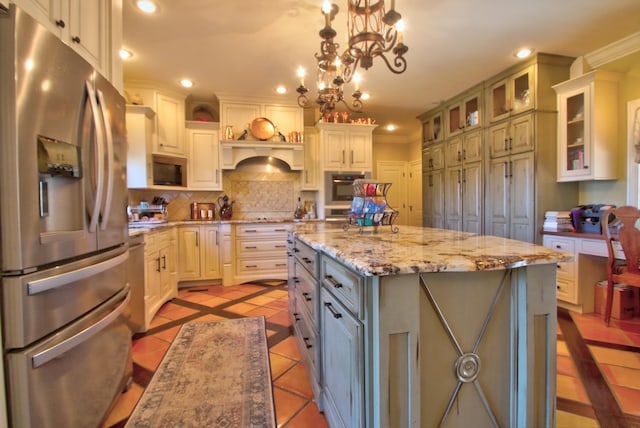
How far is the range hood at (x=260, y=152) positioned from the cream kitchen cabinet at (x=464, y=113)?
2.28 metres

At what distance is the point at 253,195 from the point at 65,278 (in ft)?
11.6

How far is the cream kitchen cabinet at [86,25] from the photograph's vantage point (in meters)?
1.32

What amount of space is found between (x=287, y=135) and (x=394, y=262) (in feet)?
12.5

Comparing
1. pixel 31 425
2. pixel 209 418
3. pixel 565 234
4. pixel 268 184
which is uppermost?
pixel 268 184

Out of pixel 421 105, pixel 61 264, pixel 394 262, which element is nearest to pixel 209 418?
pixel 61 264

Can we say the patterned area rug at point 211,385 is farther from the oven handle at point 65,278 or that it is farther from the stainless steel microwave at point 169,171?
the stainless steel microwave at point 169,171

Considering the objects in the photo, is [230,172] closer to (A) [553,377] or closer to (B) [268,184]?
(B) [268,184]

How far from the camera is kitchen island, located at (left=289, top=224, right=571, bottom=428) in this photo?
937 mm

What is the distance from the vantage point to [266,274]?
414 centimetres

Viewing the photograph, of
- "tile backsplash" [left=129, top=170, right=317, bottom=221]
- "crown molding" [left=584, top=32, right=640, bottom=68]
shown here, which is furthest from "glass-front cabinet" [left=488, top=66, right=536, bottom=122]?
"tile backsplash" [left=129, top=170, right=317, bottom=221]

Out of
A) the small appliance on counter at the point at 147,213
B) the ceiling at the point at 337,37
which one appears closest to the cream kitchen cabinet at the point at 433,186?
the ceiling at the point at 337,37

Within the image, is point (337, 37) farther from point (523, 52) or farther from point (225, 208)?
point (225, 208)

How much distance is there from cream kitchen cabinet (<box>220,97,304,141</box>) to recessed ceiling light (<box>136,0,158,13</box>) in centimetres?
180

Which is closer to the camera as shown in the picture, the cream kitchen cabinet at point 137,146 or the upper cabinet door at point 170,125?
the cream kitchen cabinet at point 137,146
